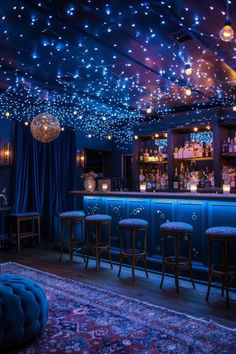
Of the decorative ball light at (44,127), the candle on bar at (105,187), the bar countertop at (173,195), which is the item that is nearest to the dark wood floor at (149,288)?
the bar countertop at (173,195)

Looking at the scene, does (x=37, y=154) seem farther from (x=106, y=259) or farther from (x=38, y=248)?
(x=106, y=259)

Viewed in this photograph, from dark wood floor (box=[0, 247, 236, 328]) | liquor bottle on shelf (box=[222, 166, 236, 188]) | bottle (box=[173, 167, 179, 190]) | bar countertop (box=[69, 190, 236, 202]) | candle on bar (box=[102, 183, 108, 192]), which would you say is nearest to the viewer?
dark wood floor (box=[0, 247, 236, 328])

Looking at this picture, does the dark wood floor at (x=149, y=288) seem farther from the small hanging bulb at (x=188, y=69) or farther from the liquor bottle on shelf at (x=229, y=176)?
the small hanging bulb at (x=188, y=69)

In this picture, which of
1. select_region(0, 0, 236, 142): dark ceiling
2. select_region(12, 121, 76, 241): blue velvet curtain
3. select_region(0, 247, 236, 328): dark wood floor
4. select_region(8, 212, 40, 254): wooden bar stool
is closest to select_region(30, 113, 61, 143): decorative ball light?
select_region(0, 0, 236, 142): dark ceiling

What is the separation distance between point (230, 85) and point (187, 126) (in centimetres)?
111

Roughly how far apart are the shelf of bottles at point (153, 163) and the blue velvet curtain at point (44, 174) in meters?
1.96

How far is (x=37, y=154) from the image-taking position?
711 cm

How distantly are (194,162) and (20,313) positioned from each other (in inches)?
207

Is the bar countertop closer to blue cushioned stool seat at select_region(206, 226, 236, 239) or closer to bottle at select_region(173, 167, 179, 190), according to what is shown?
blue cushioned stool seat at select_region(206, 226, 236, 239)

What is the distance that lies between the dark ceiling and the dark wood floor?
3.21m

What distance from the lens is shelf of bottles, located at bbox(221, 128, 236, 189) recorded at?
5.85 metres

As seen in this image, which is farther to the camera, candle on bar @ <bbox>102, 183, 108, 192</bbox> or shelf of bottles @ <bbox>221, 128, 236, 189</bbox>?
shelf of bottles @ <bbox>221, 128, 236, 189</bbox>

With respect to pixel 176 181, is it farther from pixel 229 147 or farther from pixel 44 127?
pixel 44 127

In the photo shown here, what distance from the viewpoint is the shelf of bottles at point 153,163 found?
6.81 meters
